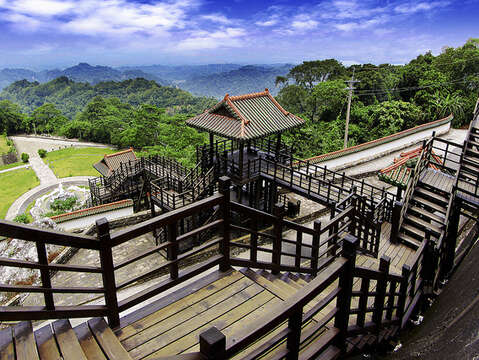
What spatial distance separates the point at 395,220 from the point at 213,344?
751 cm

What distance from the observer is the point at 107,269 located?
3232 millimetres

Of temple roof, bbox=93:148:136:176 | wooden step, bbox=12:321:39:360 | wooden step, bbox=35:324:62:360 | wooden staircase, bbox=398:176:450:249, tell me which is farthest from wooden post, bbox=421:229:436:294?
temple roof, bbox=93:148:136:176

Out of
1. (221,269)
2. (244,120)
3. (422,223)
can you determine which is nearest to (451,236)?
(422,223)

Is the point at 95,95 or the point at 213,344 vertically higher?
the point at 213,344

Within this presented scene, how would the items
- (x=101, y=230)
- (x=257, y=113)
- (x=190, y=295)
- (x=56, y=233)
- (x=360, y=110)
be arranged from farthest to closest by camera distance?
(x=360, y=110)
(x=257, y=113)
(x=190, y=295)
(x=101, y=230)
(x=56, y=233)

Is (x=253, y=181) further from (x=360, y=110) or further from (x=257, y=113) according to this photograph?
(x=360, y=110)

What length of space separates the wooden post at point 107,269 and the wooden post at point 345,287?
80.7 inches

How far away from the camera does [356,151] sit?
22922 millimetres

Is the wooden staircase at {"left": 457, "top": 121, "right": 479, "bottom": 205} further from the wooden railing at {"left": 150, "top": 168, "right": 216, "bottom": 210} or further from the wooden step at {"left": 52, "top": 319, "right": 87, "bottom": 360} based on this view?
the wooden railing at {"left": 150, "top": 168, "right": 216, "bottom": 210}

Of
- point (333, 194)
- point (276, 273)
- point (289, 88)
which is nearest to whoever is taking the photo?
point (276, 273)

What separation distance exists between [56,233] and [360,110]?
32.4 meters

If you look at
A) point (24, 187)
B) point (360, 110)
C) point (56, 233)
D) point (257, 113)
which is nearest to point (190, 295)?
point (56, 233)

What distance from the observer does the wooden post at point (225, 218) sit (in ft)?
12.4

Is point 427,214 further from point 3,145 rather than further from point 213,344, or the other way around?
point 3,145
